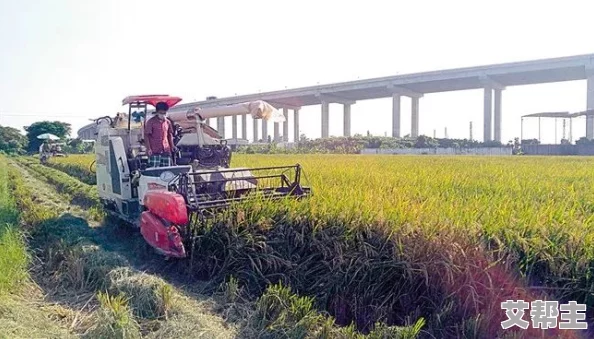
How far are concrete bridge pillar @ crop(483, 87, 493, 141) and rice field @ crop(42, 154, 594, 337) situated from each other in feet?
146

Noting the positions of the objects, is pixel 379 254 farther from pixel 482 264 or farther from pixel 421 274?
pixel 482 264

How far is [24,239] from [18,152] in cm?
5779

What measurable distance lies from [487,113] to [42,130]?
2260 inches

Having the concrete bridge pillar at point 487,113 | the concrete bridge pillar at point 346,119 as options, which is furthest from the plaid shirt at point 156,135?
the concrete bridge pillar at point 346,119

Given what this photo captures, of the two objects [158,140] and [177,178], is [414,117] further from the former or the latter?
[177,178]

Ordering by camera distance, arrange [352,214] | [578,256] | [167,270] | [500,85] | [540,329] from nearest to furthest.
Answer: [540,329] < [578,256] < [352,214] < [167,270] < [500,85]

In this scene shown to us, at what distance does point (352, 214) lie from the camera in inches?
181

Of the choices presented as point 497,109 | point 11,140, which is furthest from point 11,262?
point 11,140

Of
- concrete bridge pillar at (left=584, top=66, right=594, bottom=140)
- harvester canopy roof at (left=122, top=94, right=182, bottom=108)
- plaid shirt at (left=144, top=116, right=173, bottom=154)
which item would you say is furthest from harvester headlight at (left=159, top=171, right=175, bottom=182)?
concrete bridge pillar at (left=584, top=66, right=594, bottom=140)

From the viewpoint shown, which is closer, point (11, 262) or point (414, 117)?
point (11, 262)

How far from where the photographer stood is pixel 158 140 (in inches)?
275

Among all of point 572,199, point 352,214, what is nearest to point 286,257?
point 352,214

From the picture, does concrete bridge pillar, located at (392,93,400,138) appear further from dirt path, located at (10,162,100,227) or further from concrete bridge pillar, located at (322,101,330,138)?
dirt path, located at (10,162,100,227)

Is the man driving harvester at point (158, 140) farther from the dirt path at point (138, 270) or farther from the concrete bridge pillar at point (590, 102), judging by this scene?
the concrete bridge pillar at point (590, 102)
